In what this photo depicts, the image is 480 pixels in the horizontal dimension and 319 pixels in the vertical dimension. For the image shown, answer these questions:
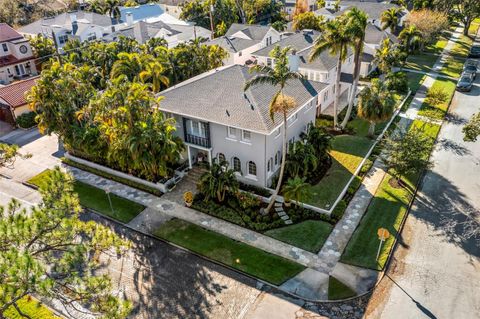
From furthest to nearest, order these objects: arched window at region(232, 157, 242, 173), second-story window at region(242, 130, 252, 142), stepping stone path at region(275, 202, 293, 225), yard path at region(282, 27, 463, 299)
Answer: arched window at region(232, 157, 242, 173) < second-story window at region(242, 130, 252, 142) < stepping stone path at region(275, 202, 293, 225) < yard path at region(282, 27, 463, 299)

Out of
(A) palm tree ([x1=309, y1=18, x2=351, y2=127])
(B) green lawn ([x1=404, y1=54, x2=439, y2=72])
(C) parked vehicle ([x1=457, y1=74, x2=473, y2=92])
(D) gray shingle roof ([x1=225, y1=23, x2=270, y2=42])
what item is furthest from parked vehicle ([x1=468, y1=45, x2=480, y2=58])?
(A) palm tree ([x1=309, y1=18, x2=351, y2=127])

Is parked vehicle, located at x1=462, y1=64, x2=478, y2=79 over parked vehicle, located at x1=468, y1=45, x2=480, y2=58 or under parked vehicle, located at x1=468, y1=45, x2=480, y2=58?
over

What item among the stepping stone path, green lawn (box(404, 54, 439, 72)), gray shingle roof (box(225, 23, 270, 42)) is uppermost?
gray shingle roof (box(225, 23, 270, 42))

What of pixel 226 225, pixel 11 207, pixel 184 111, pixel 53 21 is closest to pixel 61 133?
pixel 184 111

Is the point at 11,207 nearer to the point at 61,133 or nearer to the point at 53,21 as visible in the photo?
the point at 61,133

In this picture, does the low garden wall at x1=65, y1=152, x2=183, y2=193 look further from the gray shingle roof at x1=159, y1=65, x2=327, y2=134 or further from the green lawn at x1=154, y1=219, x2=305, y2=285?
the gray shingle roof at x1=159, y1=65, x2=327, y2=134

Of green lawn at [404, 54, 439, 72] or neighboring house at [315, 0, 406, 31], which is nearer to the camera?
green lawn at [404, 54, 439, 72]

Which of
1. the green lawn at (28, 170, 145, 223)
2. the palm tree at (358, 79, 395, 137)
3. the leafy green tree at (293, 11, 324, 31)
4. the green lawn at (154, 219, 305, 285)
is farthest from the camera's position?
the leafy green tree at (293, 11, 324, 31)

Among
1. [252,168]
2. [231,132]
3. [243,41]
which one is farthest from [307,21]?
[252,168]

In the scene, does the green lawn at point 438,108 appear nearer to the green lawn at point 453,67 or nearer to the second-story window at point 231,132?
the green lawn at point 453,67

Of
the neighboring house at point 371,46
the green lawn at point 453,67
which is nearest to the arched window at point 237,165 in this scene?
the neighboring house at point 371,46
